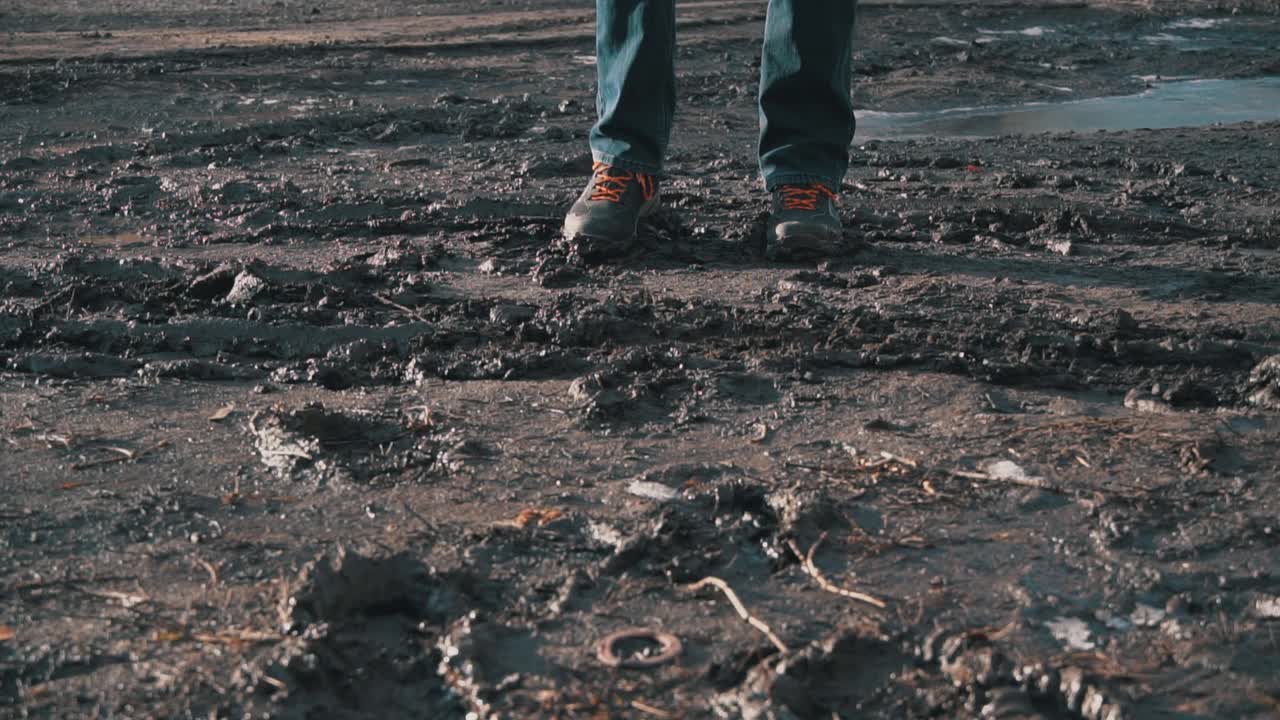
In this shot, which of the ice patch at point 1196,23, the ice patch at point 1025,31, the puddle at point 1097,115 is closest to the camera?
the puddle at point 1097,115

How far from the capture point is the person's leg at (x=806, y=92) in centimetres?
343

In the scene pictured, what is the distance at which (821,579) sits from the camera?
175 centimetres

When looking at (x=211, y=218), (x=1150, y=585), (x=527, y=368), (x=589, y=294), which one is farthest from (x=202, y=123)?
(x=1150, y=585)

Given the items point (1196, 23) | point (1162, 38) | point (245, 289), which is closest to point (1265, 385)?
point (245, 289)

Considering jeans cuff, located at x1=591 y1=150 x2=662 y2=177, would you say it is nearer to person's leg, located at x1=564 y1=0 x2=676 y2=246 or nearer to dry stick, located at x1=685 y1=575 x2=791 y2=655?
person's leg, located at x1=564 y1=0 x2=676 y2=246

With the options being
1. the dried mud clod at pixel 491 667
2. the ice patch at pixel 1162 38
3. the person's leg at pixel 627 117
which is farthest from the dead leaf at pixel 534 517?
the ice patch at pixel 1162 38

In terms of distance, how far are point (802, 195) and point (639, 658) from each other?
6.78 ft

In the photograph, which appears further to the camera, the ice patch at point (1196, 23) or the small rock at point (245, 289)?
the ice patch at point (1196, 23)

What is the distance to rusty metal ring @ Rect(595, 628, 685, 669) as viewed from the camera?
1565mm

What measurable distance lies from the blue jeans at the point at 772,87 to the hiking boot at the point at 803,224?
54 mm

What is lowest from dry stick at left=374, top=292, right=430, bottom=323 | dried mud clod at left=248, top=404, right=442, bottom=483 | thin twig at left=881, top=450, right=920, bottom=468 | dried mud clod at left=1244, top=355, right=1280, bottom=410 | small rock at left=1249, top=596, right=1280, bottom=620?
dried mud clod at left=248, top=404, right=442, bottom=483

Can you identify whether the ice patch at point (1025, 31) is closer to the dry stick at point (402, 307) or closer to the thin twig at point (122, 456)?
the dry stick at point (402, 307)

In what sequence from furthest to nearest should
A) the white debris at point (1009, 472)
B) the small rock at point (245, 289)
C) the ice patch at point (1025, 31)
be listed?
the ice patch at point (1025, 31), the small rock at point (245, 289), the white debris at point (1009, 472)

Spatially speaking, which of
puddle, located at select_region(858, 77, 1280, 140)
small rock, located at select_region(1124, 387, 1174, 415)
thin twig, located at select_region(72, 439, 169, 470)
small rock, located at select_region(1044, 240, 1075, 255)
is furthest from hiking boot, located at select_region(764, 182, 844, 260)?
puddle, located at select_region(858, 77, 1280, 140)
